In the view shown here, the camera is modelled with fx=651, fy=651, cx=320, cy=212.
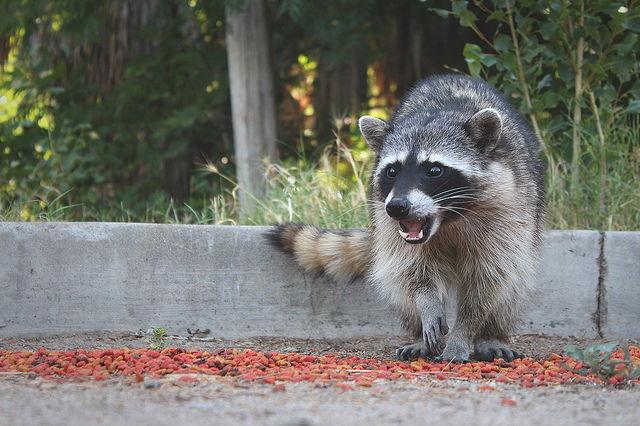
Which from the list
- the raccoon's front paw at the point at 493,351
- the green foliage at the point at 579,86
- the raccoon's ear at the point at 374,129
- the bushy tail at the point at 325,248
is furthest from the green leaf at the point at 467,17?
the raccoon's front paw at the point at 493,351

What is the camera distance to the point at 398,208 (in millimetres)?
2621

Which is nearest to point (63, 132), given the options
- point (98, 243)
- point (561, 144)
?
point (98, 243)

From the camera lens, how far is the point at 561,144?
14.6ft

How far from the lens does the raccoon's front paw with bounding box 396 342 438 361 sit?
121 inches

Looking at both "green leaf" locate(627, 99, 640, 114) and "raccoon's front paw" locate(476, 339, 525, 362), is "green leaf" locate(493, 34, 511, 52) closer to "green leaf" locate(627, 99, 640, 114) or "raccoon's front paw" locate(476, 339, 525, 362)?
"green leaf" locate(627, 99, 640, 114)

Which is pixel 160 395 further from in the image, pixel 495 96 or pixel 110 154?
pixel 110 154

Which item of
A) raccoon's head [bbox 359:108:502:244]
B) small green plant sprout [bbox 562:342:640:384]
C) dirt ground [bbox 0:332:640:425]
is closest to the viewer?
dirt ground [bbox 0:332:640:425]

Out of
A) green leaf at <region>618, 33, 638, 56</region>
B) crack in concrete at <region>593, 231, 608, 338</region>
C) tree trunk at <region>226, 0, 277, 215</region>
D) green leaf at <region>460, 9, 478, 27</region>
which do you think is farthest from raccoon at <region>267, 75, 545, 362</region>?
tree trunk at <region>226, 0, 277, 215</region>

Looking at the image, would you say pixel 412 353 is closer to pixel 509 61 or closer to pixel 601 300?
pixel 601 300

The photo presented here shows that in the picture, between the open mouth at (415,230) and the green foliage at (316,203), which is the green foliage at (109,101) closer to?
the green foliage at (316,203)

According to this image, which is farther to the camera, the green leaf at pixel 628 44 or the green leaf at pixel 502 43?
the green leaf at pixel 502 43

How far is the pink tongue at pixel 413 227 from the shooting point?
2.77 metres

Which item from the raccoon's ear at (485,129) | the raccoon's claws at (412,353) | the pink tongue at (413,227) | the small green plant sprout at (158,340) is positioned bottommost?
the raccoon's claws at (412,353)

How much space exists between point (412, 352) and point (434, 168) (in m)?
0.89
